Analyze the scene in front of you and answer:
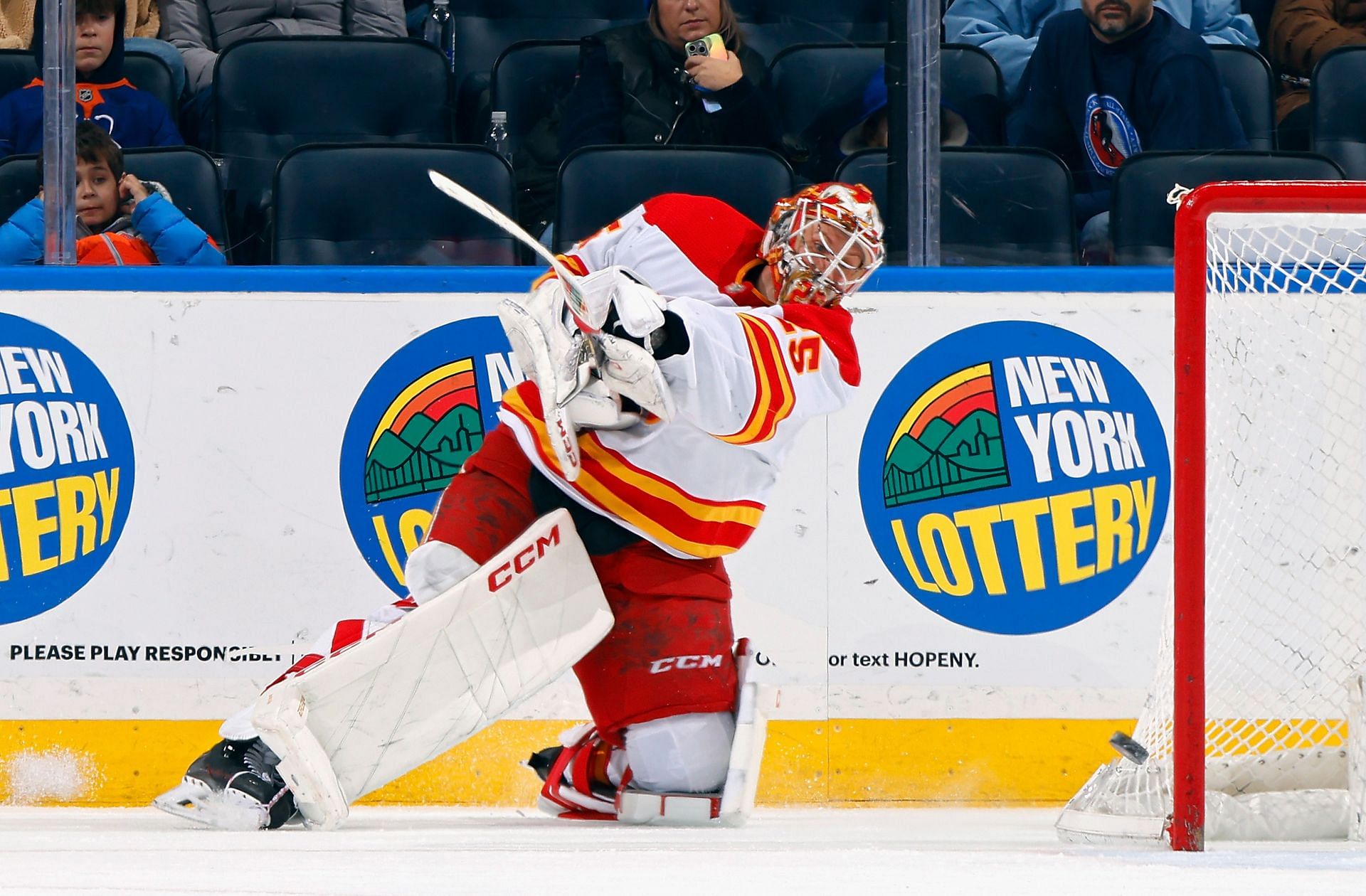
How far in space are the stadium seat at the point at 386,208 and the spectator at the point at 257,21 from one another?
74 cm

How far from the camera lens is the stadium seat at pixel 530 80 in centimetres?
377

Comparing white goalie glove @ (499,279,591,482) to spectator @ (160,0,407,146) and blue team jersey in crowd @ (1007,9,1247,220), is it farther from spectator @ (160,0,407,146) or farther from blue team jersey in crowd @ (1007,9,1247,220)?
spectator @ (160,0,407,146)

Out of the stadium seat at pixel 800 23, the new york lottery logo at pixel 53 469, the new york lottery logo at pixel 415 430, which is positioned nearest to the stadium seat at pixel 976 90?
the stadium seat at pixel 800 23

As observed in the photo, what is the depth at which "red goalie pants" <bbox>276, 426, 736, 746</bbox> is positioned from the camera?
2453 mm

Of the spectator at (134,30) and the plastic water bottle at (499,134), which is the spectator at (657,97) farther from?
the spectator at (134,30)

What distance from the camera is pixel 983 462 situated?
2.97m

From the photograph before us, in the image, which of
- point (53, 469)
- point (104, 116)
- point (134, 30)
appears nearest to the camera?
point (53, 469)

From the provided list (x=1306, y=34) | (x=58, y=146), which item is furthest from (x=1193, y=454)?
(x=1306, y=34)

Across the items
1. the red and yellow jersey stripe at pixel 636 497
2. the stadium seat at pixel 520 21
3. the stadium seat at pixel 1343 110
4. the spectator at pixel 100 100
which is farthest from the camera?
the stadium seat at pixel 520 21

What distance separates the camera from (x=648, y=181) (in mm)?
3270

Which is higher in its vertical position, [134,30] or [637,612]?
Result: [134,30]

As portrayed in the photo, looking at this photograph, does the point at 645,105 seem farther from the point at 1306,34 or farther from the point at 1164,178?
the point at 1306,34

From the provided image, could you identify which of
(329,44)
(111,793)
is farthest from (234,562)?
(329,44)

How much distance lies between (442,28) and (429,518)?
1.78m
